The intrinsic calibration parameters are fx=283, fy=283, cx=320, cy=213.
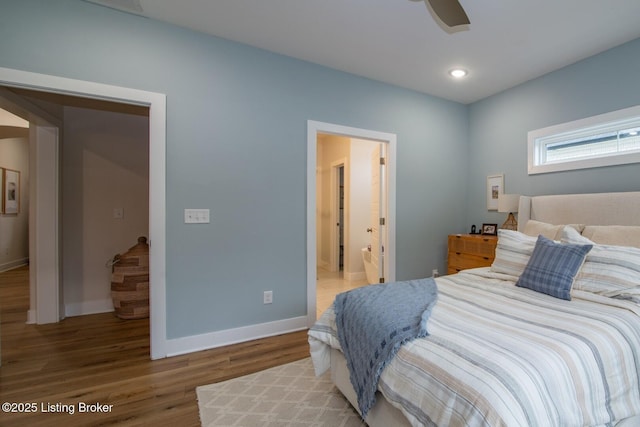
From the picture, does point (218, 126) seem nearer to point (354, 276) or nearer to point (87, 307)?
point (87, 307)

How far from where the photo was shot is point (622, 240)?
214 cm

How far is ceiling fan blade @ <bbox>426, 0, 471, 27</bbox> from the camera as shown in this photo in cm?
151

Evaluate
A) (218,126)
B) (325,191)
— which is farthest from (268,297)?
(325,191)

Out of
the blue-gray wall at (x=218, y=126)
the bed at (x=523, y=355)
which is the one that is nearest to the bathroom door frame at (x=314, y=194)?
the blue-gray wall at (x=218, y=126)

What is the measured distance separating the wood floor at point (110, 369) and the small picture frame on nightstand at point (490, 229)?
261 cm

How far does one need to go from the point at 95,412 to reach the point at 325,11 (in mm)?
3095

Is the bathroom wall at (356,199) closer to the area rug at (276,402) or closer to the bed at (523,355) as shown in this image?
the bed at (523,355)

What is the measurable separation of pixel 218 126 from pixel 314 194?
1.11 metres

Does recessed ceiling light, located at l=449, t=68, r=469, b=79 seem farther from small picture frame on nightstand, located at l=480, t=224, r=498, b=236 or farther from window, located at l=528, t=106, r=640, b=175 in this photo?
small picture frame on nightstand, located at l=480, t=224, r=498, b=236

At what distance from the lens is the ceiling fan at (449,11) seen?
4.94 ft

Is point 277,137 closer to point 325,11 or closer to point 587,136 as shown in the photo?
point 325,11

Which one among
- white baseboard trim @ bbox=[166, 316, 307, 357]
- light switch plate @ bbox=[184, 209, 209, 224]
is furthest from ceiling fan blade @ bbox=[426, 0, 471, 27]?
white baseboard trim @ bbox=[166, 316, 307, 357]

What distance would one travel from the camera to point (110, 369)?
2.12 metres

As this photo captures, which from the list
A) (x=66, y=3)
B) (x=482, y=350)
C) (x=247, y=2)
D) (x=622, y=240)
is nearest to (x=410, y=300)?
(x=482, y=350)
